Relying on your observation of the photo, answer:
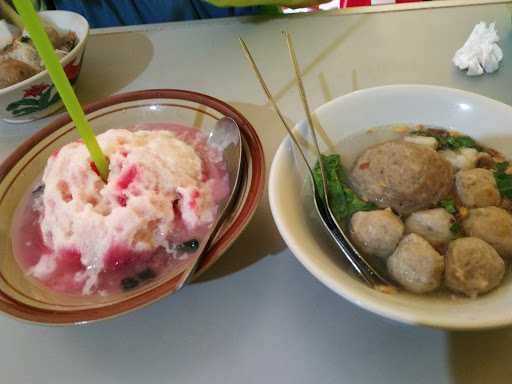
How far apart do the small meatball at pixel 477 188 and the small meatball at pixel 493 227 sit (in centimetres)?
2

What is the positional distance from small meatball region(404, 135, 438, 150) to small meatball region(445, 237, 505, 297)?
7.8 inches

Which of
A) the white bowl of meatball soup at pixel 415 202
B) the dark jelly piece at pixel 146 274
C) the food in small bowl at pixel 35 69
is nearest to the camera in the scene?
the white bowl of meatball soup at pixel 415 202

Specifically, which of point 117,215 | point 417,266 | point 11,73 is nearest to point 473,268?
point 417,266

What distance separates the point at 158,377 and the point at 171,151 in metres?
0.34

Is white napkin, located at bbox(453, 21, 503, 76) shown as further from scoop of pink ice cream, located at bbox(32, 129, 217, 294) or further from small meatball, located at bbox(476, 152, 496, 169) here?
scoop of pink ice cream, located at bbox(32, 129, 217, 294)

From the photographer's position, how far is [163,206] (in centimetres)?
66

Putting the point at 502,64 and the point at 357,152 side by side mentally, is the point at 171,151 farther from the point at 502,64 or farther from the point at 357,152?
the point at 502,64

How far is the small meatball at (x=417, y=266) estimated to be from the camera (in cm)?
55

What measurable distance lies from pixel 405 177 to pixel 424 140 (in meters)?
0.12

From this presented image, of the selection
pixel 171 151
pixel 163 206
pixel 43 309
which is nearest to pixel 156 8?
pixel 171 151

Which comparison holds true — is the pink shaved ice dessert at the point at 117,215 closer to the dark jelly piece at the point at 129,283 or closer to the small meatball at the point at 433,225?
the dark jelly piece at the point at 129,283

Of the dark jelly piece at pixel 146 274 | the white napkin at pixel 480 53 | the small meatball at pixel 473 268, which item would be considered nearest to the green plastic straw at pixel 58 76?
the dark jelly piece at pixel 146 274

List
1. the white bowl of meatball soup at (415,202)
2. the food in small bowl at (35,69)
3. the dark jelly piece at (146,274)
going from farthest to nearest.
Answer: the food in small bowl at (35,69) → the dark jelly piece at (146,274) → the white bowl of meatball soup at (415,202)

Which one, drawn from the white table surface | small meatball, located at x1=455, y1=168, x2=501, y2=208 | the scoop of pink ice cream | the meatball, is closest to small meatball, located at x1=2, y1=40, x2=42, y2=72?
the scoop of pink ice cream
